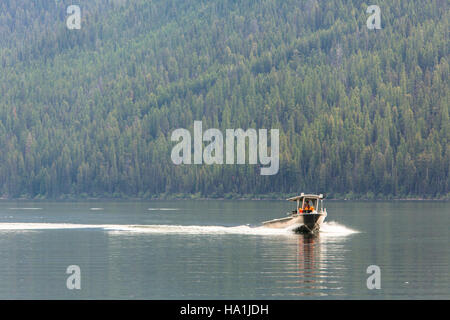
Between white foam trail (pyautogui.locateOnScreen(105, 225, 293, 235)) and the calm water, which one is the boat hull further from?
white foam trail (pyautogui.locateOnScreen(105, 225, 293, 235))

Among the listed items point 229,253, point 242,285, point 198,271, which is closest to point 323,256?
point 229,253

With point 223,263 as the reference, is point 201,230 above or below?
above

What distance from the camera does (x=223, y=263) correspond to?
76750 mm

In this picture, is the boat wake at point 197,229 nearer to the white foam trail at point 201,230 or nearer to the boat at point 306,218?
the white foam trail at point 201,230

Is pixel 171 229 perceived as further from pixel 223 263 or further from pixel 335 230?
pixel 223 263

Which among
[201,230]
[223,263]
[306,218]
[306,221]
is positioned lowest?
[223,263]

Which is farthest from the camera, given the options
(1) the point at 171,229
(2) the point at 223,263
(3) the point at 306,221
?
(1) the point at 171,229

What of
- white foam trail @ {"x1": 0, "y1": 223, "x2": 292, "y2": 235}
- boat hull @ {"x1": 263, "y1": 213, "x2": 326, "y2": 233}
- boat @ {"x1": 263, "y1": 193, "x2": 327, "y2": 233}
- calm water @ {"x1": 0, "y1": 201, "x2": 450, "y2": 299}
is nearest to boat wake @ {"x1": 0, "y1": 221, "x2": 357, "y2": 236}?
white foam trail @ {"x1": 0, "y1": 223, "x2": 292, "y2": 235}

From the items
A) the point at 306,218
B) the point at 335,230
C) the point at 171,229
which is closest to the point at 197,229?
the point at 171,229

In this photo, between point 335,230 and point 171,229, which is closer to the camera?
point 335,230

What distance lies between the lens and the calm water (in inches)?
2357

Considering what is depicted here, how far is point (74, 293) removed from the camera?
59.4m

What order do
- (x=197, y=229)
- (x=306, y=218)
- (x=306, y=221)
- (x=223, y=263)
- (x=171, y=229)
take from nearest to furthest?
(x=223, y=263) → (x=306, y=218) → (x=306, y=221) → (x=197, y=229) → (x=171, y=229)

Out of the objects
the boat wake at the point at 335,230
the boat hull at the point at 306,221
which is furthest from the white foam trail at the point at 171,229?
the boat wake at the point at 335,230
